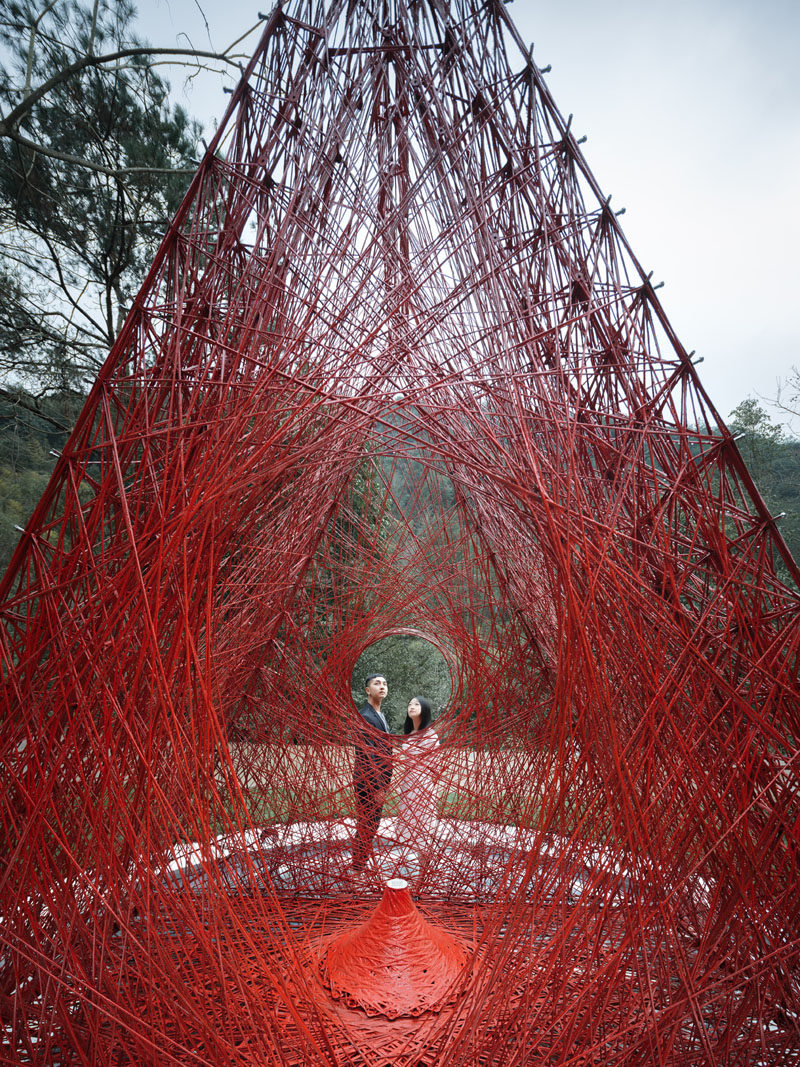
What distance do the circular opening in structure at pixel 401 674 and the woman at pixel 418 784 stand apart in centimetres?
218

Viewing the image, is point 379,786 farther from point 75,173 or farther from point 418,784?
point 75,173

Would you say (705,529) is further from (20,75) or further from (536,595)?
(20,75)

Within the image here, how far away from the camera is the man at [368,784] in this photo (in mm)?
3803

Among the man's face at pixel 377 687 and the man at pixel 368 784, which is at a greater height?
the man's face at pixel 377 687

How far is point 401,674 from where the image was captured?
24.1ft

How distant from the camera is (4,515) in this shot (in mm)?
5594

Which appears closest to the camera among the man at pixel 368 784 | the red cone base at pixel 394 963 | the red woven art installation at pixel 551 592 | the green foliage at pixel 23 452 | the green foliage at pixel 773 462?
the red woven art installation at pixel 551 592

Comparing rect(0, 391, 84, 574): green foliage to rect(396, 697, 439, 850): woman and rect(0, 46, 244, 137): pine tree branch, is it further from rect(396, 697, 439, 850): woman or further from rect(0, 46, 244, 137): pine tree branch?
rect(396, 697, 439, 850): woman

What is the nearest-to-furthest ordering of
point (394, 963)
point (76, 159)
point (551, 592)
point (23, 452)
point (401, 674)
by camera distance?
point (551, 592) < point (394, 963) < point (76, 159) < point (23, 452) < point (401, 674)

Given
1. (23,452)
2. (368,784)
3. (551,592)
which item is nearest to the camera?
(551,592)

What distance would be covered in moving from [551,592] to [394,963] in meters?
1.65

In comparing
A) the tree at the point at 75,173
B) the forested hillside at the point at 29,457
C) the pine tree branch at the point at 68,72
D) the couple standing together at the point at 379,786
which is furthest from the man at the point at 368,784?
the pine tree branch at the point at 68,72

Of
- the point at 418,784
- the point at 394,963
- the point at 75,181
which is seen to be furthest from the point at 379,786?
the point at 75,181

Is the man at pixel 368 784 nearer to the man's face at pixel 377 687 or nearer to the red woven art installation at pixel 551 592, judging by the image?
the man's face at pixel 377 687
